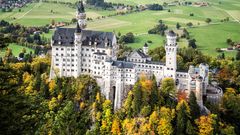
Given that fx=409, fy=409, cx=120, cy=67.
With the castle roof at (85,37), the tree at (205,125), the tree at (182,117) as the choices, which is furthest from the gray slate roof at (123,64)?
the tree at (205,125)

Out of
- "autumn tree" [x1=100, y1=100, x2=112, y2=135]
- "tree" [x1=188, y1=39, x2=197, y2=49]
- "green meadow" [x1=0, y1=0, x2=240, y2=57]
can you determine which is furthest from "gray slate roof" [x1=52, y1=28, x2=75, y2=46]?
"tree" [x1=188, y1=39, x2=197, y2=49]

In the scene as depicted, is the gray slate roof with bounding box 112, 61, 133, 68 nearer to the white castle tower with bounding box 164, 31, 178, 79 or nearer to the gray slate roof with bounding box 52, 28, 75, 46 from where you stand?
the white castle tower with bounding box 164, 31, 178, 79

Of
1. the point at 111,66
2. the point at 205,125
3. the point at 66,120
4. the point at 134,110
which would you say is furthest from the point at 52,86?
the point at 205,125

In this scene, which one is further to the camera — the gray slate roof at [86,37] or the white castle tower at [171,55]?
the gray slate roof at [86,37]

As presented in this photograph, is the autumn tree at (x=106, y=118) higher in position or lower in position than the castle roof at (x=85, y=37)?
lower

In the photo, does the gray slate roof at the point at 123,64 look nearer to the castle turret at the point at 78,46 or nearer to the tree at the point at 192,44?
the castle turret at the point at 78,46

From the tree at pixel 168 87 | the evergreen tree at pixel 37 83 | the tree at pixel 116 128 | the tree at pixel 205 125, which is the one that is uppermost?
the tree at pixel 168 87

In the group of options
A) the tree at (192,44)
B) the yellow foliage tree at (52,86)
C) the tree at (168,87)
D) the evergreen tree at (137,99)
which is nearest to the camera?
the evergreen tree at (137,99)

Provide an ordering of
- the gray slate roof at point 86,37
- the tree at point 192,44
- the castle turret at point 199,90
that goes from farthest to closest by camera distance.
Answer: the tree at point 192,44 < the gray slate roof at point 86,37 < the castle turret at point 199,90
